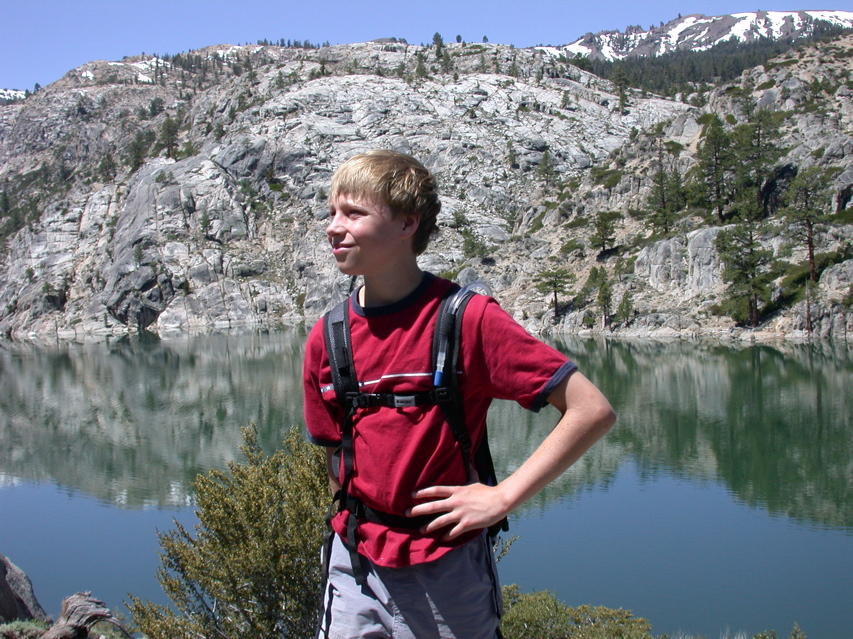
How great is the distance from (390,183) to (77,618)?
7786 millimetres

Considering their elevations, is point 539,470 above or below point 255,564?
above

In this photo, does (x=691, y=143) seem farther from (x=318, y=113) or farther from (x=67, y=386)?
(x=67, y=386)

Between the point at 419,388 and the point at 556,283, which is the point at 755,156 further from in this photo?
the point at 419,388

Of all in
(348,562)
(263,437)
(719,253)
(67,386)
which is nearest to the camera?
(348,562)

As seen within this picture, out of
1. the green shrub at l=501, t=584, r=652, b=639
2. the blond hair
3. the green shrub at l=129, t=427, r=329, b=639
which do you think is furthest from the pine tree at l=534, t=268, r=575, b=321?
the blond hair

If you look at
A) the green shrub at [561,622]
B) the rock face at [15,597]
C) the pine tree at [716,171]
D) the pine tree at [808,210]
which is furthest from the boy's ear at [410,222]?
the pine tree at [716,171]

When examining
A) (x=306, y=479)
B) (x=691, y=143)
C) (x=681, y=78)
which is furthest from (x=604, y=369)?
(x=681, y=78)

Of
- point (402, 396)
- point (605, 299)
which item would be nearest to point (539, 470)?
point (402, 396)

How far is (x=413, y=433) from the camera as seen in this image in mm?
2506

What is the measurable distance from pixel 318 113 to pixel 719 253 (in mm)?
71586

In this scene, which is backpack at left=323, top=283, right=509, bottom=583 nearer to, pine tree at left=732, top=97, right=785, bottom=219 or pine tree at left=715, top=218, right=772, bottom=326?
pine tree at left=715, top=218, right=772, bottom=326

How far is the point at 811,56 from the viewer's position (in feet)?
258

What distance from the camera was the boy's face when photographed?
2.60 metres

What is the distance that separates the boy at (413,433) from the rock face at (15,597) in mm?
8831
